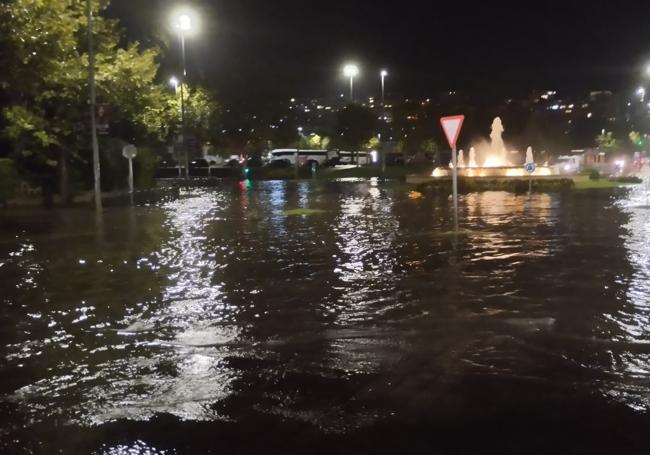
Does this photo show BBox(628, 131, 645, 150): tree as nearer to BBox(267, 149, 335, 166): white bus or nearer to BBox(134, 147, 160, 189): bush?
BBox(267, 149, 335, 166): white bus

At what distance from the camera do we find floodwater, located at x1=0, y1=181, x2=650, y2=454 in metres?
5.41

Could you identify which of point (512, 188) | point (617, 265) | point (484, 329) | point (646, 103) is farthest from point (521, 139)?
point (484, 329)

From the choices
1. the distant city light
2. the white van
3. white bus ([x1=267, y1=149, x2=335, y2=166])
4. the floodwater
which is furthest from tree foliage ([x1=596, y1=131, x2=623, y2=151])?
the floodwater

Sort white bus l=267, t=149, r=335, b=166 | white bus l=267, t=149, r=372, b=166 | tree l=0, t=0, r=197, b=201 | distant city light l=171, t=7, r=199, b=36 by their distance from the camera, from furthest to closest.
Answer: white bus l=267, t=149, r=335, b=166, white bus l=267, t=149, r=372, b=166, distant city light l=171, t=7, r=199, b=36, tree l=0, t=0, r=197, b=201

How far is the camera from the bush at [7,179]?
2966cm

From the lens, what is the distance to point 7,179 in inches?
1180

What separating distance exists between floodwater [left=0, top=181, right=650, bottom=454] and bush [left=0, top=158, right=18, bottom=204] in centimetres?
1447

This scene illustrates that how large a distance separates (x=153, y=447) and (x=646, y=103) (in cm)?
8670

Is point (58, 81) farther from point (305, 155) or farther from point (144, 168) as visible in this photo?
point (305, 155)

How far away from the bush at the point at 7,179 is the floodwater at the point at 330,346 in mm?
14467

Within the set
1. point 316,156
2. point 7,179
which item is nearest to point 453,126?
point 7,179

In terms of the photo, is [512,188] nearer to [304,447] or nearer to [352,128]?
[304,447]

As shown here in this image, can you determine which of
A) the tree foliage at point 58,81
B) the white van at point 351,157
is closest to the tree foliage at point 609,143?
the white van at point 351,157

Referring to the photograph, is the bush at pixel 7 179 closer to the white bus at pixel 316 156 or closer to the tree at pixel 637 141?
the white bus at pixel 316 156
